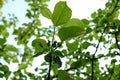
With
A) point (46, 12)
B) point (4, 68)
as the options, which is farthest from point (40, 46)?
point (4, 68)

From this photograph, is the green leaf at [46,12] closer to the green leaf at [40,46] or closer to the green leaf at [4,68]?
the green leaf at [40,46]

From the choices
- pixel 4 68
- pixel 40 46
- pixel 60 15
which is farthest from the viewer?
pixel 4 68

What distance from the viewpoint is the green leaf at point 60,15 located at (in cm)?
87

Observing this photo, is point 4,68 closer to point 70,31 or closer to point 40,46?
point 40,46

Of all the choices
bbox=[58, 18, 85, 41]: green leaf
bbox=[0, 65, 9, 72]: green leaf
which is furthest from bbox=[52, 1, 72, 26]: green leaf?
bbox=[0, 65, 9, 72]: green leaf

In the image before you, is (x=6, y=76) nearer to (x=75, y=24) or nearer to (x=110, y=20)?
(x=110, y=20)

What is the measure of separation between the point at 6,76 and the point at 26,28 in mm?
5045

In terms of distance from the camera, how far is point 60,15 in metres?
0.86

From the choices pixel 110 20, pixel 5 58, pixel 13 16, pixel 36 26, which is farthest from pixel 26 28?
pixel 110 20

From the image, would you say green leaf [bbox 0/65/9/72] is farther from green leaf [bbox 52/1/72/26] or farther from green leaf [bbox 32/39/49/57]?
green leaf [bbox 52/1/72/26]

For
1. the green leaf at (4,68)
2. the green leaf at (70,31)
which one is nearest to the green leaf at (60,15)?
the green leaf at (70,31)

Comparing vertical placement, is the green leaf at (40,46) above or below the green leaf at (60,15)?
below

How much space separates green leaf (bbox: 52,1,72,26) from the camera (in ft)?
2.85

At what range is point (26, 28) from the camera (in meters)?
6.80
